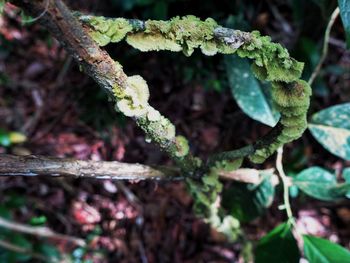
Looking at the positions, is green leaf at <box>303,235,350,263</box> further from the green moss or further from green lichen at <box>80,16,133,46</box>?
green lichen at <box>80,16,133,46</box>

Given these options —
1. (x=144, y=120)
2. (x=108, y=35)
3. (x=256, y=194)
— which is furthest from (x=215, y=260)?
(x=108, y=35)

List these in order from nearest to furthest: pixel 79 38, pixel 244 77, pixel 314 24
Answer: pixel 79 38 < pixel 244 77 < pixel 314 24

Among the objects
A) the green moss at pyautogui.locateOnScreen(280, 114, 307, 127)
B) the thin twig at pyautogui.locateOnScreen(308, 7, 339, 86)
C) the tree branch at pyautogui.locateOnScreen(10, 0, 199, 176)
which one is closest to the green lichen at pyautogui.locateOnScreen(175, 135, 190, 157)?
the tree branch at pyautogui.locateOnScreen(10, 0, 199, 176)

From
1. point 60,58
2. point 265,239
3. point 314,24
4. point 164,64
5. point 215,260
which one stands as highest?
point 314,24

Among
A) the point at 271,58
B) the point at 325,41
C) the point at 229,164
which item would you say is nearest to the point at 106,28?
the point at 271,58

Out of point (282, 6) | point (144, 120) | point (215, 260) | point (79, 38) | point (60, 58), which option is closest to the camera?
point (79, 38)

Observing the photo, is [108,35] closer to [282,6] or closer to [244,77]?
[244,77]
